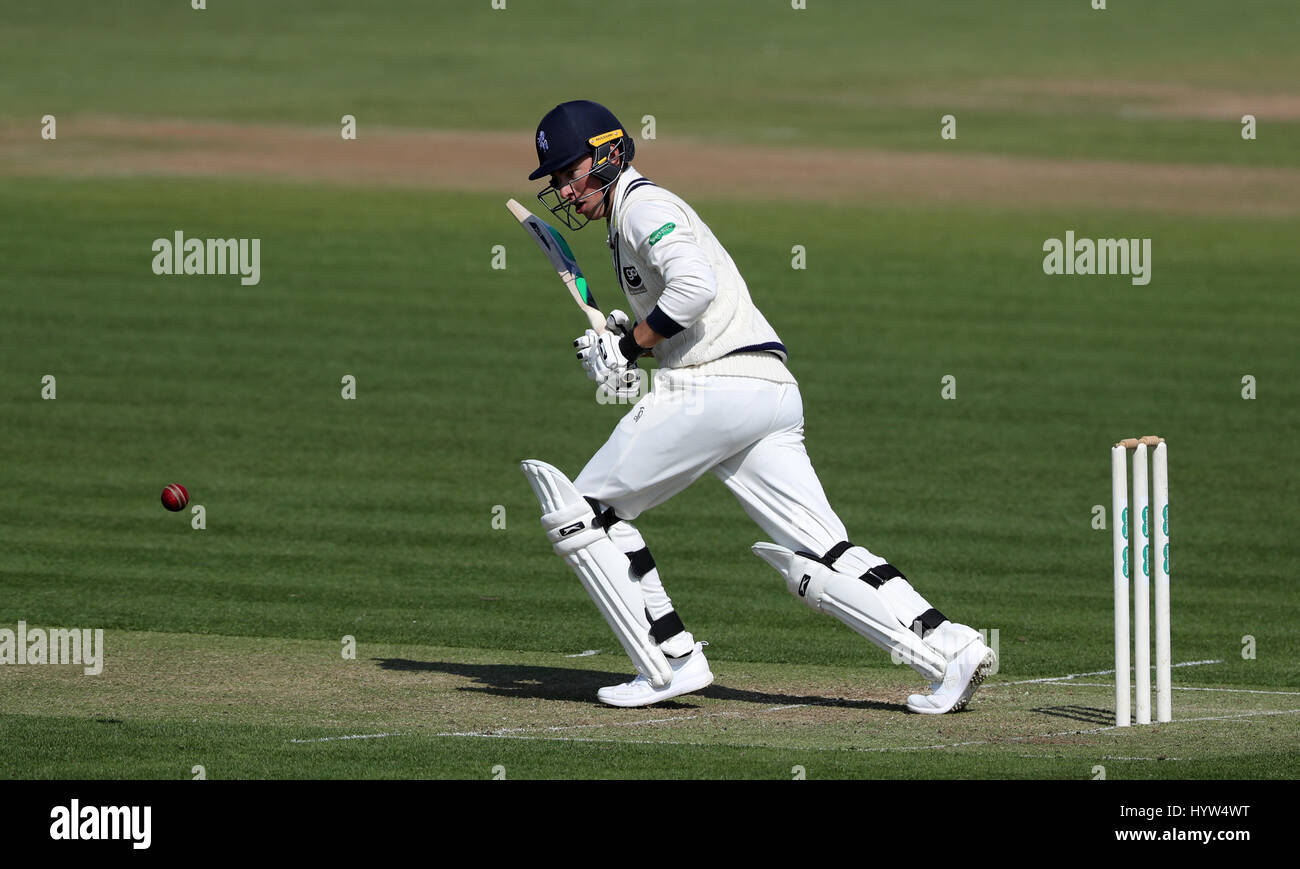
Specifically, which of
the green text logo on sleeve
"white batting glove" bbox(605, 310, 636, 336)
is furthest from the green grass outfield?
the green text logo on sleeve

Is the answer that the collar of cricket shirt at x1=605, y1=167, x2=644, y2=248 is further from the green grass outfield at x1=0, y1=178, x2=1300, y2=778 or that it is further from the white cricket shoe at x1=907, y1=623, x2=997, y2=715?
the white cricket shoe at x1=907, y1=623, x2=997, y2=715

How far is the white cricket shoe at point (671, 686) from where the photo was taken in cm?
822

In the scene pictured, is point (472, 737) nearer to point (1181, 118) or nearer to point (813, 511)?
point (813, 511)

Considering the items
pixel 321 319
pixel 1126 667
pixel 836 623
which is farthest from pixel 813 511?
pixel 321 319

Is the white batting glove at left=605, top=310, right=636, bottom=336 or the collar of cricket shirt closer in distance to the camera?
the collar of cricket shirt

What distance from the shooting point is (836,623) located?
36.4ft

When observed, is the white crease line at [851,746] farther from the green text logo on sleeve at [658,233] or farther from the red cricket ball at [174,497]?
the red cricket ball at [174,497]

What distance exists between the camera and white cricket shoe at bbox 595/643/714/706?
8219 mm

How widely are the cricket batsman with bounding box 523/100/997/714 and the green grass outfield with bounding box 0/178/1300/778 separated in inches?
12.5

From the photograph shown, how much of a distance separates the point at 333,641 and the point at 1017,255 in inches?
714

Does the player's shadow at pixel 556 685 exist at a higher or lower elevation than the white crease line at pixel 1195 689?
higher

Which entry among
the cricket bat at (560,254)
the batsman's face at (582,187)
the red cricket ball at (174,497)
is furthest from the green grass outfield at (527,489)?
the batsman's face at (582,187)

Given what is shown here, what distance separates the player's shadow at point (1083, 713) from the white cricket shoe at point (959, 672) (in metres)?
0.41

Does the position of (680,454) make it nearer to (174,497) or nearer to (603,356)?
(603,356)
